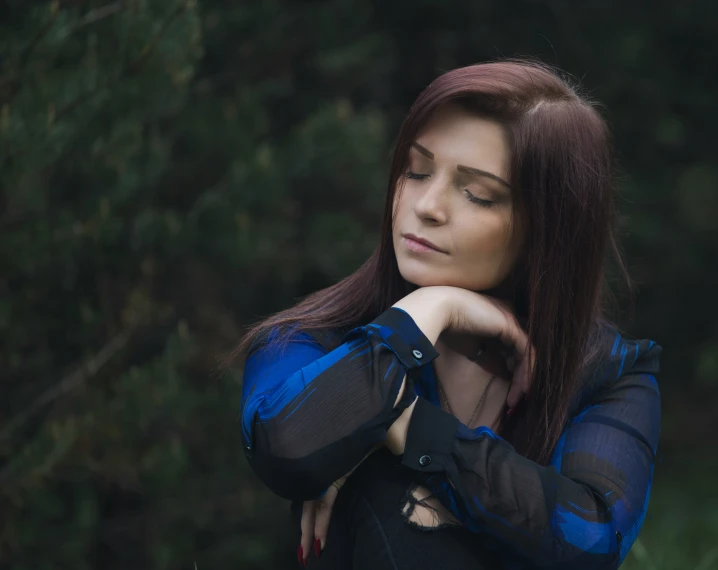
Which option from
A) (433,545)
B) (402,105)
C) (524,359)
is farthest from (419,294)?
(402,105)

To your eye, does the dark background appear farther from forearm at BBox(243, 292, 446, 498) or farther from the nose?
forearm at BBox(243, 292, 446, 498)

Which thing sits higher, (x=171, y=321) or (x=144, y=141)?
(x=144, y=141)

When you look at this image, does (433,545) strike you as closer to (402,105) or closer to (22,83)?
(22,83)

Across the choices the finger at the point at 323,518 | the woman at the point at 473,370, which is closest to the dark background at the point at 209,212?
the woman at the point at 473,370

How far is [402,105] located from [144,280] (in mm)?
2426

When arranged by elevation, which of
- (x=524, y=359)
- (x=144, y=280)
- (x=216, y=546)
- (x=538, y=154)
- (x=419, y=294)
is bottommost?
(x=216, y=546)

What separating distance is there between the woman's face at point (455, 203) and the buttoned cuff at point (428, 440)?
0.27m

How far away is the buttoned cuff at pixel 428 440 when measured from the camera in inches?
60.7

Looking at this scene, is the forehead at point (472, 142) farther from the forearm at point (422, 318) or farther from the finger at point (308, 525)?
the finger at point (308, 525)

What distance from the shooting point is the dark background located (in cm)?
294

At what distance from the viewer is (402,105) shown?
562 centimetres

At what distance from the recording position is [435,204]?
1.67 metres

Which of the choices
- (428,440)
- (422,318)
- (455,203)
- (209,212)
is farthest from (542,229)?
(209,212)

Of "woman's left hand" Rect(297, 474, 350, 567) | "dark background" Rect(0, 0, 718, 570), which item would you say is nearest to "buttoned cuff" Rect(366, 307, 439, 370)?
"woman's left hand" Rect(297, 474, 350, 567)
